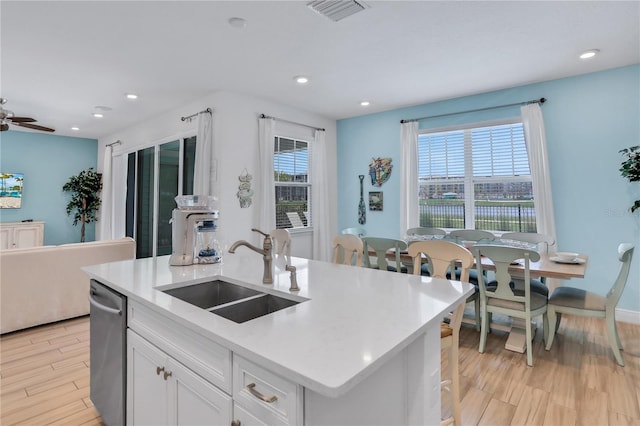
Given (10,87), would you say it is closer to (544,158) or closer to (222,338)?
(222,338)

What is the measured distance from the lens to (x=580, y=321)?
354 centimetres

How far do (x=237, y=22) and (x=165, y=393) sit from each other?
2551 mm

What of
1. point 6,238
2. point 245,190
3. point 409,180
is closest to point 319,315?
point 245,190

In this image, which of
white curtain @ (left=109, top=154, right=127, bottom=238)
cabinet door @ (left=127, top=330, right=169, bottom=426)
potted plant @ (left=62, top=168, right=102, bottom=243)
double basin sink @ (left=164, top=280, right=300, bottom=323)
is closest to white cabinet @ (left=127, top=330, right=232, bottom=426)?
cabinet door @ (left=127, top=330, right=169, bottom=426)

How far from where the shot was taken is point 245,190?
13.9 feet

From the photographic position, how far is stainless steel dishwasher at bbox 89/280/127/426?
64.0 inches

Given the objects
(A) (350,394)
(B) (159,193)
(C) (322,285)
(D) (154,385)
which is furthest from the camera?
(B) (159,193)

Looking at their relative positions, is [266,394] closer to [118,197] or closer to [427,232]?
[427,232]

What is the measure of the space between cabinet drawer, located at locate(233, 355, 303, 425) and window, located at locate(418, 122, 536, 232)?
4.21 m

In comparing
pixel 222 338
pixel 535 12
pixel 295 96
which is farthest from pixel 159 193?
pixel 535 12

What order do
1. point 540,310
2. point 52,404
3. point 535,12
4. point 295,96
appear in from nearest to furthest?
1. point 52,404
2. point 535,12
3. point 540,310
4. point 295,96

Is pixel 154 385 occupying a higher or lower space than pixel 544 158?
lower

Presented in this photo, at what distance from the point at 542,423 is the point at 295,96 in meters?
4.11

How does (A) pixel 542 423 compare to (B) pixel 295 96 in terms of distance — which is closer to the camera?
(A) pixel 542 423
